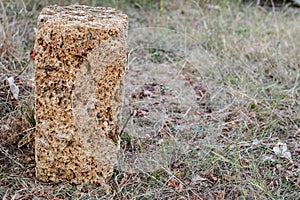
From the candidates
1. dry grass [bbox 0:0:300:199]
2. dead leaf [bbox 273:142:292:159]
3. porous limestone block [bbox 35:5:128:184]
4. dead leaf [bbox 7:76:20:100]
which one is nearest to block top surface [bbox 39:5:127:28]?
porous limestone block [bbox 35:5:128:184]

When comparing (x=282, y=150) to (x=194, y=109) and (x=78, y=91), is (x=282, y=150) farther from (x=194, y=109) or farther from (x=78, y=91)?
(x=78, y=91)

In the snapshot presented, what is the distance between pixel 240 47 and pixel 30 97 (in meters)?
1.94

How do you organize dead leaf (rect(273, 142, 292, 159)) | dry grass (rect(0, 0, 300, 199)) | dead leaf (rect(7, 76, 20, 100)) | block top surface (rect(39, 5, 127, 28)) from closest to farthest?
1. block top surface (rect(39, 5, 127, 28))
2. dry grass (rect(0, 0, 300, 199))
3. dead leaf (rect(273, 142, 292, 159))
4. dead leaf (rect(7, 76, 20, 100))

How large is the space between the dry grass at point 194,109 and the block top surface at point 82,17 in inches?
23.8

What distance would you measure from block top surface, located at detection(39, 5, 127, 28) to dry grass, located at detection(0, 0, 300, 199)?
1.99 ft

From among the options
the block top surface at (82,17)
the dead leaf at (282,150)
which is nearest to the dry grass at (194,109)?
the dead leaf at (282,150)

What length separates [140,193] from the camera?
7.48 ft

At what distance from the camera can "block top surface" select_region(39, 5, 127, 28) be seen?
2.03 metres

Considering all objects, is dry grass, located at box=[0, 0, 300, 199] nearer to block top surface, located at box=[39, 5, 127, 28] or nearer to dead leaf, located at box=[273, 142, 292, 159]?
dead leaf, located at box=[273, 142, 292, 159]

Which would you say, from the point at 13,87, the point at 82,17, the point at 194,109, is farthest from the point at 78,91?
the point at 194,109

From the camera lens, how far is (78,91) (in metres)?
2.11

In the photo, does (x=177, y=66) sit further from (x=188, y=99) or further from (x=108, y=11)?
(x=108, y=11)

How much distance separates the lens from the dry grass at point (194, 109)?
2.32m

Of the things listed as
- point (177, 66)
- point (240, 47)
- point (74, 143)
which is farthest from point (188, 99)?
point (74, 143)
